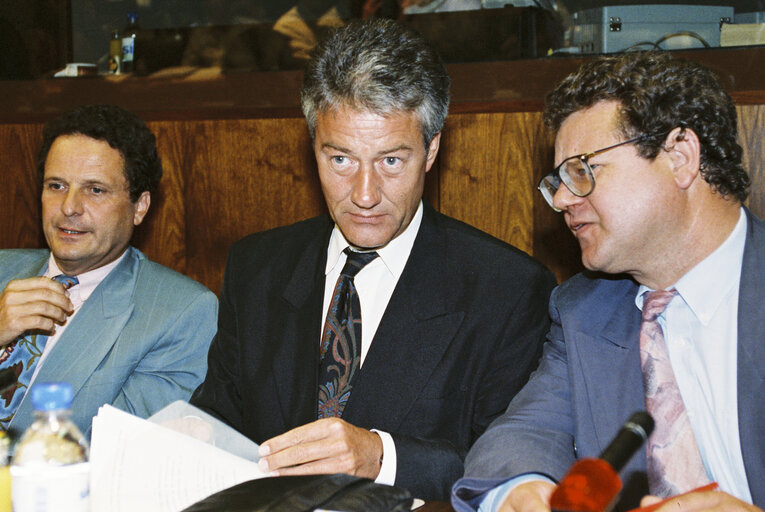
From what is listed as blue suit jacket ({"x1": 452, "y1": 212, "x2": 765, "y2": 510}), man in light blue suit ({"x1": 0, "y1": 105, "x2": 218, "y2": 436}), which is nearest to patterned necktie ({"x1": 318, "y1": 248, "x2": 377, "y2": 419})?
blue suit jacket ({"x1": 452, "y1": 212, "x2": 765, "y2": 510})

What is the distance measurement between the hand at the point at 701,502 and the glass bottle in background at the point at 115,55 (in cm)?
314

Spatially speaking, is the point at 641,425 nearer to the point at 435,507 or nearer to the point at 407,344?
the point at 435,507

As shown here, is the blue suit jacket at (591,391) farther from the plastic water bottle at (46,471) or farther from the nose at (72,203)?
the nose at (72,203)

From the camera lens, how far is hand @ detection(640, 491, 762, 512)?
118 centimetres

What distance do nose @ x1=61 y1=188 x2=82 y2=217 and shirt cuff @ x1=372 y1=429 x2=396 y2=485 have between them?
4.09 ft

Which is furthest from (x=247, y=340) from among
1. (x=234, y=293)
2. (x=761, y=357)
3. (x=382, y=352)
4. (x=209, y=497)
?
(x=761, y=357)

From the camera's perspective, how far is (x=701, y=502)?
1200 mm

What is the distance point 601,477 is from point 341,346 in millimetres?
1081

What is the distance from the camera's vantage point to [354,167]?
1.83 meters

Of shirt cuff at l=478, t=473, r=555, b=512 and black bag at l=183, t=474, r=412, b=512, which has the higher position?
black bag at l=183, t=474, r=412, b=512

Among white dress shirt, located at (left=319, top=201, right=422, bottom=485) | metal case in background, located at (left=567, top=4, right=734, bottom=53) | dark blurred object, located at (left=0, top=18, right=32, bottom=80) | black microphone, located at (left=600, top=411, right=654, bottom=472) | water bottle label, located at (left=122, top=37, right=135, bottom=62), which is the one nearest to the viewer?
black microphone, located at (left=600, top=411, right=654, bottom=472)

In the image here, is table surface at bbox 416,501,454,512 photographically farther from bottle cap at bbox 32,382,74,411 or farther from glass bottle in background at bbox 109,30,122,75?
glass bottle in background at bbox 109,30,122,75

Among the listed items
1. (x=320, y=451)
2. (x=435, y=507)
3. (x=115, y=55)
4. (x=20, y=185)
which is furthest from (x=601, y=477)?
(x=115, y=55)

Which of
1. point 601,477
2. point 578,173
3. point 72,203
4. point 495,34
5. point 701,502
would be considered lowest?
point 701,502
